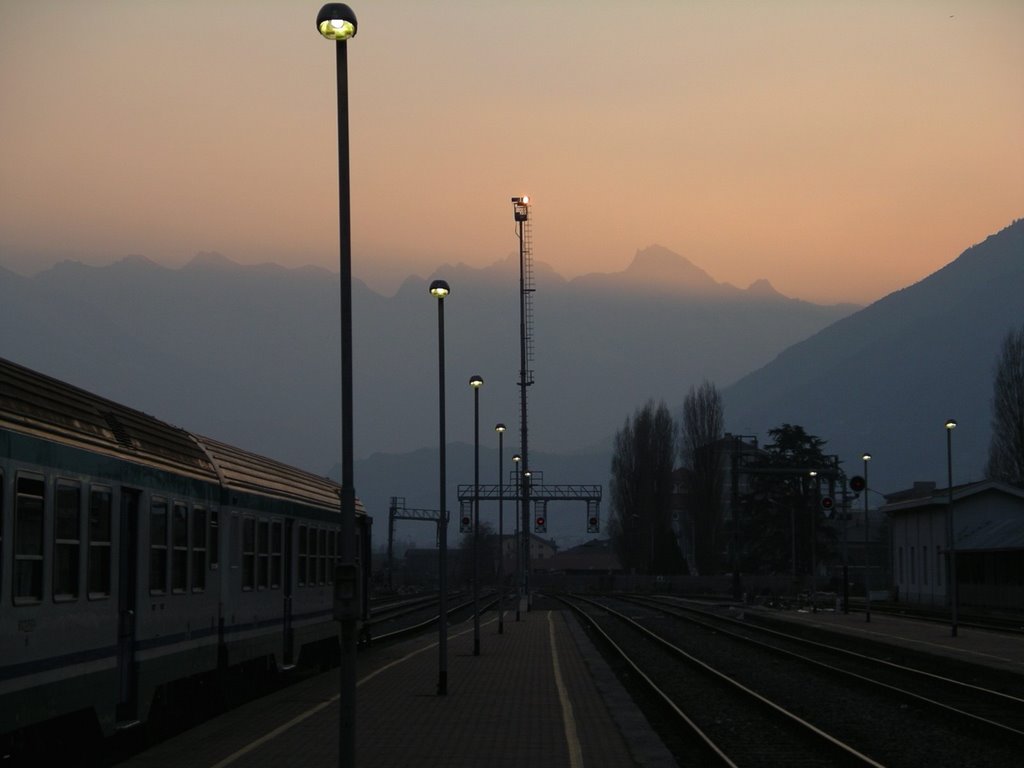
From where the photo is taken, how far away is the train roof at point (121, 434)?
1201 cm

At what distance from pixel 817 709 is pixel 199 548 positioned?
363 inches

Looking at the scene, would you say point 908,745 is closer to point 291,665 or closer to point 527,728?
point 527,728

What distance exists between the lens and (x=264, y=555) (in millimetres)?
20984

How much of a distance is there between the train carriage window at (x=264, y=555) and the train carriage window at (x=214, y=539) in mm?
2121

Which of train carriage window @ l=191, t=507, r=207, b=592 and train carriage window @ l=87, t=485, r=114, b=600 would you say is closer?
train carriage window @ l=87, t=485, r=114, b=600

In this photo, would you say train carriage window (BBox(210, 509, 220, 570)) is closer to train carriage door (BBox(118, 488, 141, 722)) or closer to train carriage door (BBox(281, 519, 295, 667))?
train carriage door (BBox(118, 488, 141, 722))

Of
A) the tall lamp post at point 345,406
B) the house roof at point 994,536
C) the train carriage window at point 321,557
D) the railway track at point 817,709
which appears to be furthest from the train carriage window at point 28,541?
the house roof at point 994,536

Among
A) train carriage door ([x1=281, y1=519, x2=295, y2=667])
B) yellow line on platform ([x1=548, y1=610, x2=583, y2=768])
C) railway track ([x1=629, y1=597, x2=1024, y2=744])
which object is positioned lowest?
railway track ([x1=629, y1=597, x2=1024, y2=744])

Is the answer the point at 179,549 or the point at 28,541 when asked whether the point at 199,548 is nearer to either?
the point at 179,549

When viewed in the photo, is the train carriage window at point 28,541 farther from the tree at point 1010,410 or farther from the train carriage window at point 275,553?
the tree at point 1010,410

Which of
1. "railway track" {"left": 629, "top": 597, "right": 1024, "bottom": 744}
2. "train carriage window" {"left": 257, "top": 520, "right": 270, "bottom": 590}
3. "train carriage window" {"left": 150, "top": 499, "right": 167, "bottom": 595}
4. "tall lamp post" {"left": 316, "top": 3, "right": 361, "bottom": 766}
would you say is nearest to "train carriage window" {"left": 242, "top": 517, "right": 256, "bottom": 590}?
"train carriage window" {"left": 257, "top": 520, "right": 270, "bottom": 590}

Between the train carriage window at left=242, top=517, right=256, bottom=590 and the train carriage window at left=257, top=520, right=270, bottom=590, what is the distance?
13.3 inches

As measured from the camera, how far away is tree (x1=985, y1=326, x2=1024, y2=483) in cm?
8012

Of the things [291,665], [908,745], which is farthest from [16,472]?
[291,665]
